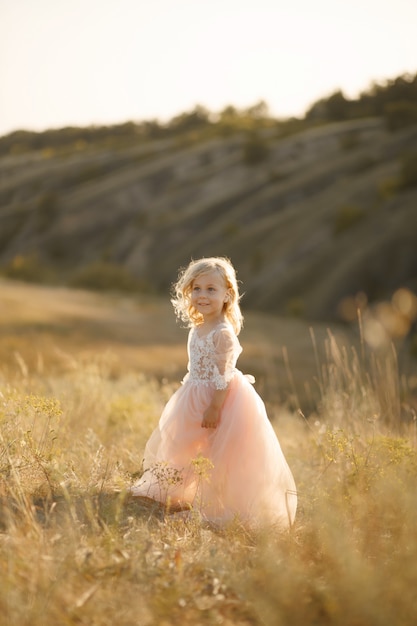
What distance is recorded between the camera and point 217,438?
4348 mm

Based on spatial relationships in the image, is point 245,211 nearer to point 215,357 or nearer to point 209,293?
point 209,293

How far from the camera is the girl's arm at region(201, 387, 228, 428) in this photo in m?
4.29

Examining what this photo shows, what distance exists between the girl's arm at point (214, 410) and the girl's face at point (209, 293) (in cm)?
56

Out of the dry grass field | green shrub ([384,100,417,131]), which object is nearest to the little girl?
the dry grass field

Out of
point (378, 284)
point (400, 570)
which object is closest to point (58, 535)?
point (400, 570)

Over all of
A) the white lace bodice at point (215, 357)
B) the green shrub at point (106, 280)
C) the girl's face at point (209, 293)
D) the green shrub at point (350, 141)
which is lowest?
the green shrub at point (106, 280)

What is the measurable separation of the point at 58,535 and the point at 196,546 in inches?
32.6

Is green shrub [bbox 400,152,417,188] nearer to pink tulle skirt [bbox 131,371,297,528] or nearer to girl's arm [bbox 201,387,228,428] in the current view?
pink tulle skirt [bbox 131,371,297,528]

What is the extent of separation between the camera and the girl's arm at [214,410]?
429cm

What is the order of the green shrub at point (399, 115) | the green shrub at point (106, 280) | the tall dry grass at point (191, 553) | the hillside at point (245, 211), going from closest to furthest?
the tall dry grass at point (191, 553) < the hillside at point (245, 211) < the green shrub at point (106, 280) < the green shrub at point (399, 115)

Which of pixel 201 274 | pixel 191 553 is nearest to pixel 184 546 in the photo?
pixel 191 553

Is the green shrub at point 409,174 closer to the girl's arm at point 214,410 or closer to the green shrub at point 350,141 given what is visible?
Result: the green shrub at point 350,141

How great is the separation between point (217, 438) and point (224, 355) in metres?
0.53

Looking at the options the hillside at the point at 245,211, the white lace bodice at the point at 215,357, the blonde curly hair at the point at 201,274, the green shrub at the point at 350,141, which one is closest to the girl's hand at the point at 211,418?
the white lace bodice at the point at 215,357
